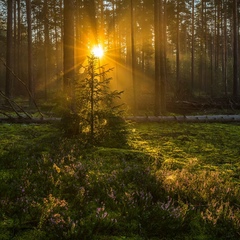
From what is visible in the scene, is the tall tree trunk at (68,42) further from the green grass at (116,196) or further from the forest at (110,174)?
the green grass at (116,196)

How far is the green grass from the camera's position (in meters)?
3.50

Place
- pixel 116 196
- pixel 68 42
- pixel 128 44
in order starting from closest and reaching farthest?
pixel 116 196
pixel 68 42
pixel 128 44

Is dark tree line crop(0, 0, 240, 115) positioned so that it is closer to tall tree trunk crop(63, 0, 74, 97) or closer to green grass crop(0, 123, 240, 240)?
tall tree trunk crop(63, 0, 74, 97)

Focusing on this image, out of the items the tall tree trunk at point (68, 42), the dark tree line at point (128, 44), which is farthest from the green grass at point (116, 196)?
the dark tree line at point (128, 44)

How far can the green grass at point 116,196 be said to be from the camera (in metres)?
3.50

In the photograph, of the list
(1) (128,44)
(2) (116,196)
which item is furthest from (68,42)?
(1) (128,44)

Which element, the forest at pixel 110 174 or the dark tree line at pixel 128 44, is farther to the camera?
the dark tree line at pixel 128 44

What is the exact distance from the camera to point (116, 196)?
442 centimetres

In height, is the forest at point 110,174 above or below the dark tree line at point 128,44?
below

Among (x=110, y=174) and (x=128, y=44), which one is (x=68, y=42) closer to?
(x=110, y=174)

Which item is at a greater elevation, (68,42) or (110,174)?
(68,42)

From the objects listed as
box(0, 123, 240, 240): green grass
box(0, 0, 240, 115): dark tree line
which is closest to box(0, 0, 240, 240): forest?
box(0, 123, 240, 240): green grass

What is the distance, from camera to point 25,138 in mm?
9281

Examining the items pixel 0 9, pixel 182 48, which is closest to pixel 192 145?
pixel 0 9
